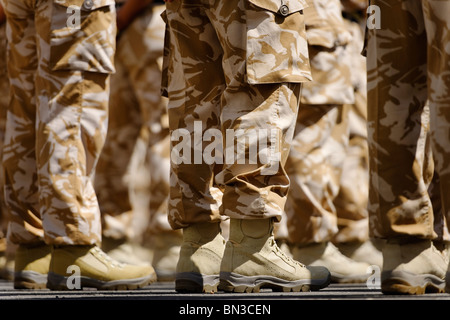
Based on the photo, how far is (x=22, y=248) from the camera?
362cm

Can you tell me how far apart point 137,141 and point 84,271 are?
3.75 feet

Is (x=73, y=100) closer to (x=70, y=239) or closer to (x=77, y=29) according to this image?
(x=77, y=29)

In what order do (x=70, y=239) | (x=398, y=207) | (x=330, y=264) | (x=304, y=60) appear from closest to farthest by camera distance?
(x=398, y=207) < (x=304, y=60) < (x=70, y=239) < (x=330, y=264)

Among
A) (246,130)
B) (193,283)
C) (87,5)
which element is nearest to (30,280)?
(193,283)

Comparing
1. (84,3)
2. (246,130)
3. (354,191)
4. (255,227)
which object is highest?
(84,3)

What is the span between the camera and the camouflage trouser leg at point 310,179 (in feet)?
12.6

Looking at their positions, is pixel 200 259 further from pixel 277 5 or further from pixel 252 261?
pixel 277 5

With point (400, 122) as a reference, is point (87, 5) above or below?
above

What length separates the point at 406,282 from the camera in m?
2.78

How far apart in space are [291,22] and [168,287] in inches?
43.7
